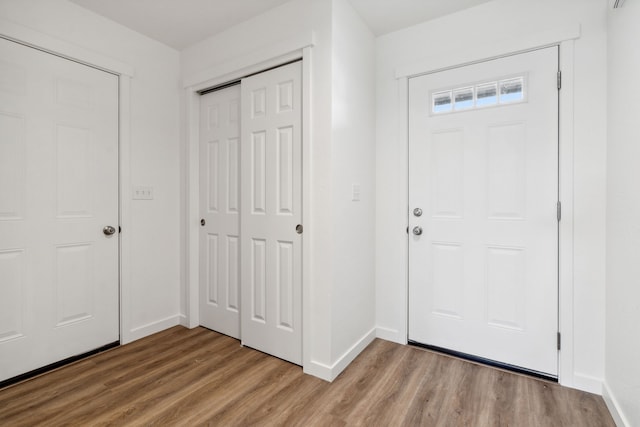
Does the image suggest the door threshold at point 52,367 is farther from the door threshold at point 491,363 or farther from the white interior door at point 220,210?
the door threshold at point 491,363

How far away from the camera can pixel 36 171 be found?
78.2 inches

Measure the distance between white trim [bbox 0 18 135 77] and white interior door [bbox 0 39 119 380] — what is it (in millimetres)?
44

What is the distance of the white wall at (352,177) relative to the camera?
6.54 ft

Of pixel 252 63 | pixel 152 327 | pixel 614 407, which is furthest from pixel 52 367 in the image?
pixel 614 407

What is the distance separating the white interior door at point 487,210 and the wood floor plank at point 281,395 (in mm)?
260

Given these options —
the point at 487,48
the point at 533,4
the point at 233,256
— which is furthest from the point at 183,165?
the point at 533,4

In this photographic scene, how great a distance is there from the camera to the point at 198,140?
9.12 feet

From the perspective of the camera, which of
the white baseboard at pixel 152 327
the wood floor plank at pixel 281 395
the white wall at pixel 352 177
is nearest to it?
the wood floor plank at pixel 281 395

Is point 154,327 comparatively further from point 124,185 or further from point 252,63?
point 252,63

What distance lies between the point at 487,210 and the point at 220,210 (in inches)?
82.0

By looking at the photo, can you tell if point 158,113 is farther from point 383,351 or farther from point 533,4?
point 533,4

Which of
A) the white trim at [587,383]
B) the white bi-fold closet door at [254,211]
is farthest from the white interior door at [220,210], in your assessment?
the white trim at [587,383]

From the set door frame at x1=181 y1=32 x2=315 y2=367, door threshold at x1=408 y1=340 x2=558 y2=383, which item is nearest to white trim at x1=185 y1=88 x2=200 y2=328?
door frame at x1=181 y1=32 x2=315 y2=367

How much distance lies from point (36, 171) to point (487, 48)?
309cm
